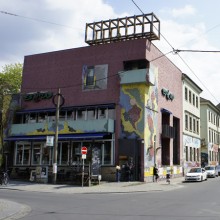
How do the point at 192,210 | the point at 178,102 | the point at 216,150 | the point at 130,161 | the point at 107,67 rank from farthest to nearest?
the point at 216,150, the point at 178,102, the point at 107,67, the point at 130,161, the point at 192,210

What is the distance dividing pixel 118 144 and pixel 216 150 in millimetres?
41085

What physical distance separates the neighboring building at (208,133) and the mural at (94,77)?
2946cm

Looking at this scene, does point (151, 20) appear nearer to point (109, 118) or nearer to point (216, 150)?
point (109, 118)

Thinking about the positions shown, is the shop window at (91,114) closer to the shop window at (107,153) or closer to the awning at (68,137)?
the awning at (68,137)

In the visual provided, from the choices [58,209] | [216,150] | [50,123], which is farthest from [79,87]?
[216,150]

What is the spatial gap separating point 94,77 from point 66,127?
5595 mm

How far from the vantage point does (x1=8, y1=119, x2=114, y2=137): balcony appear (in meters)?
30.9

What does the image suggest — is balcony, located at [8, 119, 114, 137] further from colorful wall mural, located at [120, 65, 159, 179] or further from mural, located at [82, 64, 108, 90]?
mural, located at [82, 64, 108, 90]

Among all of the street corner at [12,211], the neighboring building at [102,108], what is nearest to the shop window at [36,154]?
the neighboring building at [102,108]

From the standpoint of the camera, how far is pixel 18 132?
116ft

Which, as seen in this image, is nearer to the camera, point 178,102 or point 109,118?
point 109,118

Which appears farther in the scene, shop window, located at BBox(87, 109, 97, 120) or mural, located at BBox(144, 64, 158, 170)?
shop window, located at BBox(87, 109, 97, 120)

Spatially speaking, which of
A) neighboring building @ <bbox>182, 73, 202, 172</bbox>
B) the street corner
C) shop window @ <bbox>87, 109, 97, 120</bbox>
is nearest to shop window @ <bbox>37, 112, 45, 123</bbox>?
shop window @ <bbox>87, 109, 97, 120</bbox>

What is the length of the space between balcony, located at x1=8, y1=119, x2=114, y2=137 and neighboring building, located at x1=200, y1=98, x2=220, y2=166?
3014cm
